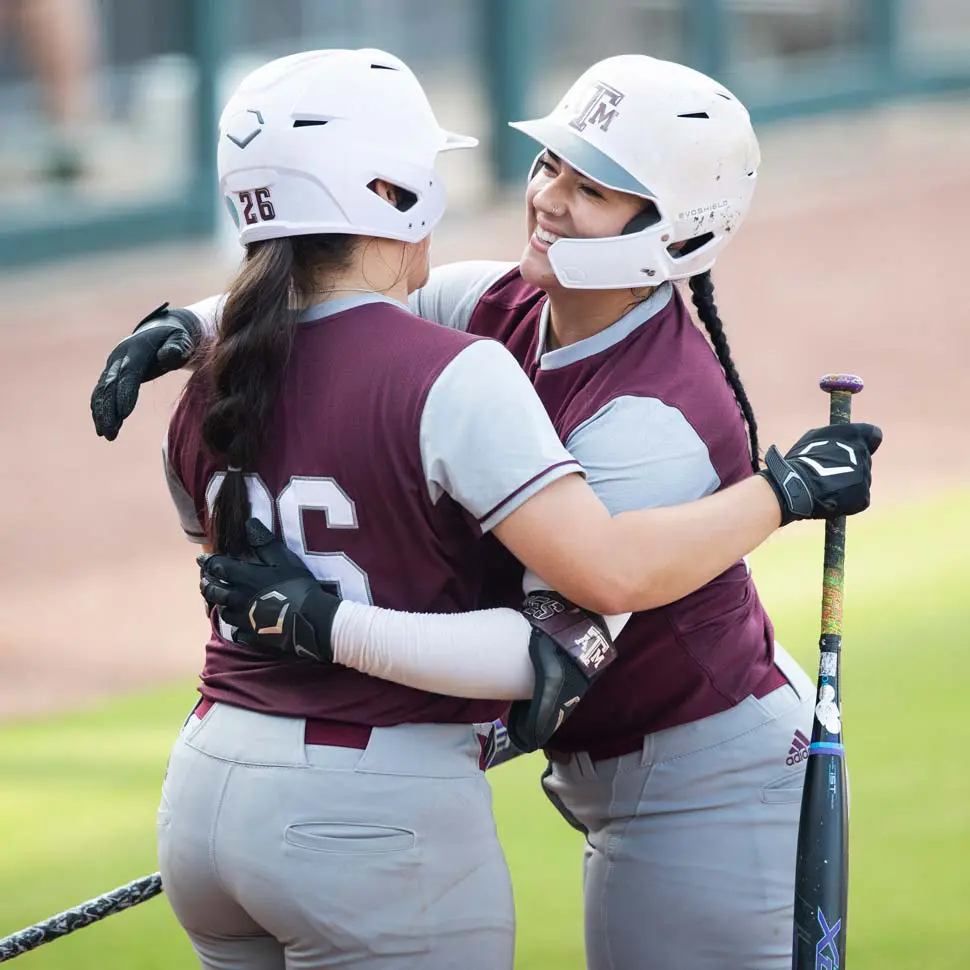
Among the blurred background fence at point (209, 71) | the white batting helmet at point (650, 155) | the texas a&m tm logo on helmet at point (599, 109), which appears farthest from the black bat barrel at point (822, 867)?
the blurred background fence at point (209, 71)

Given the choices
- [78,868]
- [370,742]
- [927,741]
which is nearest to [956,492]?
[927,741]

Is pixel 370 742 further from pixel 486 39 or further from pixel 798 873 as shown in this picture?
pixel 486 39

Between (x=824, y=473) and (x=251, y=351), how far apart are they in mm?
937

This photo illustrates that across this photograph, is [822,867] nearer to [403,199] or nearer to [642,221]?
[642,221]

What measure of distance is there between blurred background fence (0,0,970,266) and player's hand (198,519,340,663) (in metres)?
10.2

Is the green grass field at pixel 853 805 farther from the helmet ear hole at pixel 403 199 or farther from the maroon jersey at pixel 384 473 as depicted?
the helmet ear hole at pixel 403 199

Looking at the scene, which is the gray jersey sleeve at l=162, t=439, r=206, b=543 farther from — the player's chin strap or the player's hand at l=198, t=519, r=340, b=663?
the player's chin strap

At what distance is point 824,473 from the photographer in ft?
9.03

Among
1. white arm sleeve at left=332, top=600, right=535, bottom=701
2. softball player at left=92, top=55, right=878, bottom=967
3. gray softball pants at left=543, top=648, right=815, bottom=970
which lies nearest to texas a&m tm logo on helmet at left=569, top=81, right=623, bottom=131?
softball player at left=92, top=55, right=878, bottom=967

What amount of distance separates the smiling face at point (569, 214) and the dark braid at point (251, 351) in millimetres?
443

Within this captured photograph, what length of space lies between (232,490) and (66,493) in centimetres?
698

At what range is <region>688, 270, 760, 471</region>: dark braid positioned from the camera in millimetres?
3139

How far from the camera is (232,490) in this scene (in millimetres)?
2592

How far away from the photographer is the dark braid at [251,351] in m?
2.52
